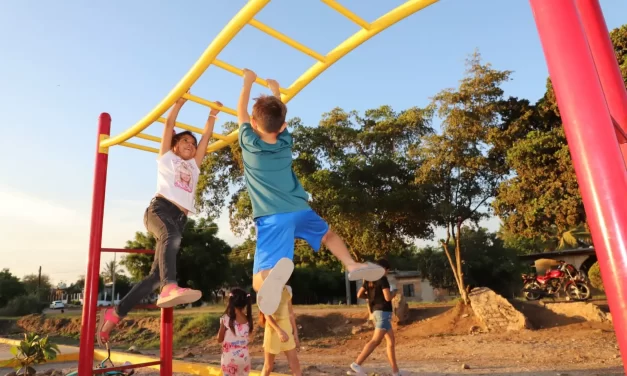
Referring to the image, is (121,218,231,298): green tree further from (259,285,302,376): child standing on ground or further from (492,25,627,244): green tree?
(259,285,302,376): child standing on ground

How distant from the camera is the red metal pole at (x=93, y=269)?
360 centimetres

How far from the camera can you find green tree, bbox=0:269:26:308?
30081 mm

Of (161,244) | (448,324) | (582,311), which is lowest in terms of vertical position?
(448,324)

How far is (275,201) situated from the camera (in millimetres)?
2398

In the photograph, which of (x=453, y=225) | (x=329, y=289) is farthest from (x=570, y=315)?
(x=329, y=289)

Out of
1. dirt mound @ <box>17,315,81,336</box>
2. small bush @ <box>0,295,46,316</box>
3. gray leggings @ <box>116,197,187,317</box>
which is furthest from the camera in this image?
small bush @ <box>0,295,46,316</box>

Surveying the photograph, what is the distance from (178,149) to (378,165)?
10.8m

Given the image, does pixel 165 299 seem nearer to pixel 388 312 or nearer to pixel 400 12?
pixel 400 12

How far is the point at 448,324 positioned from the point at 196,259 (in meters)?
12.7

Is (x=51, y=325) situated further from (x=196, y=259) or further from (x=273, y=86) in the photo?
(x=273, y=86)

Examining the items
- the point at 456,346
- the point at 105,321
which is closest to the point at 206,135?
the point at 105,321

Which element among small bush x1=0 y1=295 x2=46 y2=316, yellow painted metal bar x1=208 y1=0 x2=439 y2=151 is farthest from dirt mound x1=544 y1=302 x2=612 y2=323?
small bush x1=0 y1=295 x2=46 y2=316

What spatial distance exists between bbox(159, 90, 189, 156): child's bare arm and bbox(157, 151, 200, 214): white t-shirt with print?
0.18 feet

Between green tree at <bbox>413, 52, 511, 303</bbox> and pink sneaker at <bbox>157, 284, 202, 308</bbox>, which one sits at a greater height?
green tree at <bbox>413, 52, 511, 303</bbox>
